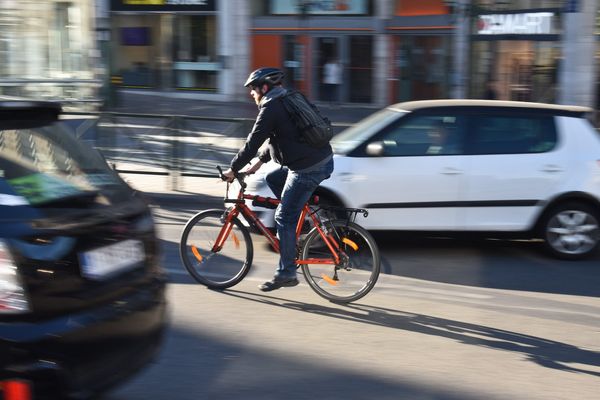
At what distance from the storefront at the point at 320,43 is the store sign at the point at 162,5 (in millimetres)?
1687

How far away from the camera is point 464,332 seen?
5289mm

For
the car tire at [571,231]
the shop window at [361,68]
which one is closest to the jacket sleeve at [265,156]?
the car tire at [571,231]

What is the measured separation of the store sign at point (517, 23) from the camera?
17906 mm

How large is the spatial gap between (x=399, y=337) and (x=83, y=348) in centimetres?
253

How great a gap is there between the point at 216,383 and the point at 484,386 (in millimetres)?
1459

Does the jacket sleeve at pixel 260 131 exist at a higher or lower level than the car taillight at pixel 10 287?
higher

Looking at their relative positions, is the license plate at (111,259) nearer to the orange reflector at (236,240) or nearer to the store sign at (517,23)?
the orange reflector at (236,240)

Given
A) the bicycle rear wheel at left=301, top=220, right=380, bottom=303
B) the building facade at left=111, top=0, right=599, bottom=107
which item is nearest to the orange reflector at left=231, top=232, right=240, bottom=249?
the bicycle rear wheel at left=301, top=220, right=380, bottom=303

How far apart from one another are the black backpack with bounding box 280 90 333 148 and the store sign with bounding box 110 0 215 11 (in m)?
19.9

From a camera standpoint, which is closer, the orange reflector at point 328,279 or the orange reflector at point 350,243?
the orange reflector at point 350,243

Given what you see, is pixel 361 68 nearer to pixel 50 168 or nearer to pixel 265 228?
pixel 265 228

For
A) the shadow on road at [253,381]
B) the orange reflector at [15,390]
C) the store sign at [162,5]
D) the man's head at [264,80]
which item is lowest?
the shadow on road at [253,381]

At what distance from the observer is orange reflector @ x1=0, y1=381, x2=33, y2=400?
9.60 ft

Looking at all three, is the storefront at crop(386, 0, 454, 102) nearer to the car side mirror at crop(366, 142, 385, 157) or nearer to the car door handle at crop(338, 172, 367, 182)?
the car side mirror at crop(366, 142, 385, 157)
